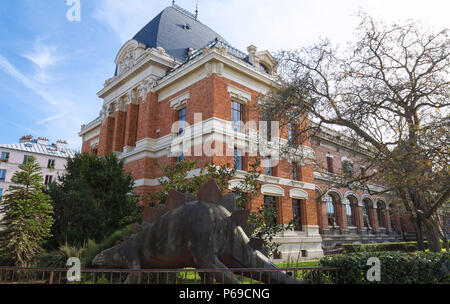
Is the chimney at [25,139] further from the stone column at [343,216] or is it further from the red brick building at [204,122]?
the stone column at [343,216]

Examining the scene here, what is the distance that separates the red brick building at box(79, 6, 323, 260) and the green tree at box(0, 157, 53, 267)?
8.89m

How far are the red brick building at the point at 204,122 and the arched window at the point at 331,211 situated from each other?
5145 millimetres

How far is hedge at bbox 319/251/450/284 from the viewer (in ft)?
17.7

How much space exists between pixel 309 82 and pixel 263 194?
8608 mm

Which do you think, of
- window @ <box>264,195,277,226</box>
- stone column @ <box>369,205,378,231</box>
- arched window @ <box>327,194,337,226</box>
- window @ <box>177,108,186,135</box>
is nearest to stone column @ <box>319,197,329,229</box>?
arched window @ <box>327,194,337,226</box>

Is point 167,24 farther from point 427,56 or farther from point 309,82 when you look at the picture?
point 427,56

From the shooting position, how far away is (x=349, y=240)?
25.5 metres

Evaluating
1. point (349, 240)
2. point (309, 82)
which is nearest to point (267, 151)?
point (309, 82)

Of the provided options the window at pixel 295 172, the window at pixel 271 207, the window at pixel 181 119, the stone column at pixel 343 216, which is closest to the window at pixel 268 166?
the window at pixel 271 207

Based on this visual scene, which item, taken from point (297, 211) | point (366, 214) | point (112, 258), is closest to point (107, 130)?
point (297, 211)

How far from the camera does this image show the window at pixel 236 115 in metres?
18.4

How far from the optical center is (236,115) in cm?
1880

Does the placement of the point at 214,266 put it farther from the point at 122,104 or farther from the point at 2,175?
the point at 2,175

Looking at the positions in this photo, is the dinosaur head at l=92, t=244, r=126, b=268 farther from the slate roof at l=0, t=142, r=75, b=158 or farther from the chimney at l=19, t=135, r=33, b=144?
the chimney at l=19, t=135, r=33, b=144
